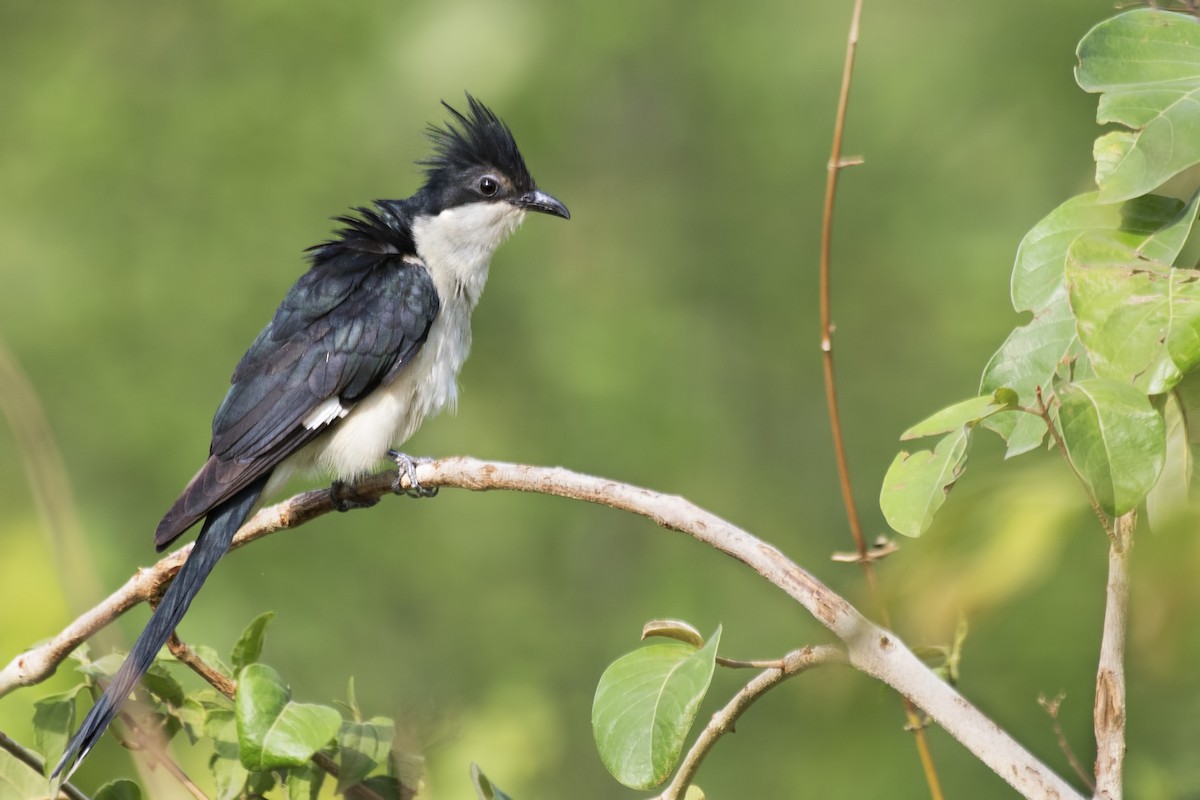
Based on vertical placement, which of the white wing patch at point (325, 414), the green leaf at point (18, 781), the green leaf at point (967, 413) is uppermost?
the white wing patch at point (325, 414)

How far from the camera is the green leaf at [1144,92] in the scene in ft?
5.04

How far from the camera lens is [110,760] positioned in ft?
8.76

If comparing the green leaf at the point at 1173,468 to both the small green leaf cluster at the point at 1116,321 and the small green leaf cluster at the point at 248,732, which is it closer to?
the small green leaf cluster at the point at 1116,321

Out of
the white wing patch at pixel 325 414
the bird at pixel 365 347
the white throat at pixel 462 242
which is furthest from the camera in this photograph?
the white throat at pixel 462 242

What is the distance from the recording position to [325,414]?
12.5 feet

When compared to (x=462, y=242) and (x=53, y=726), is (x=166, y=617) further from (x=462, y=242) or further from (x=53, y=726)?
(x=462, y=242)

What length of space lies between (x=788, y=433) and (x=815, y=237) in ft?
4.28

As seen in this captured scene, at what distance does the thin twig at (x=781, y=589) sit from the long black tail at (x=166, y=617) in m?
0.08

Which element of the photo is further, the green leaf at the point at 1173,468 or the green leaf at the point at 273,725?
the green leaf at the point at 273,725

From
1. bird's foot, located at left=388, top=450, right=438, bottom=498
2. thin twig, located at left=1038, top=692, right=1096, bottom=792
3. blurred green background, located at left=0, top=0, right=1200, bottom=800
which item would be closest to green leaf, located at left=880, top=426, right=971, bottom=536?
thin twig, located at left=1038, top=692, right=1096, bottom=792

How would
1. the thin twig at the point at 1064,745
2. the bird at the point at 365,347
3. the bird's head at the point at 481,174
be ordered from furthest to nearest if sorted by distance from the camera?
the bird's head at the point at 481,174, the bird at the point at 365,347, the thin twig at the point at 1064,745

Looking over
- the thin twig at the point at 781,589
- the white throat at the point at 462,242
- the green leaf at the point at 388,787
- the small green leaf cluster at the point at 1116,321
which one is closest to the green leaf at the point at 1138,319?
the small green leaf cluster at the point at 1116,321

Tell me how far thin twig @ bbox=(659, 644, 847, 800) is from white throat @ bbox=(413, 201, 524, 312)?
2765mm

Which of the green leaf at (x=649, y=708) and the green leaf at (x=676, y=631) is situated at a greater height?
the green leaf at (x=676, y=631)
